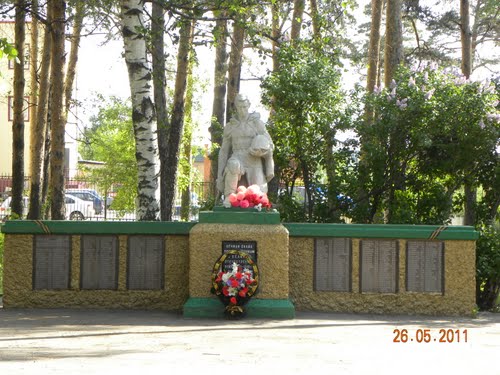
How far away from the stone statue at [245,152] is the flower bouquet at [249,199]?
0.46 metres

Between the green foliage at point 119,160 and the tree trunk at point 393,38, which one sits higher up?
the tree trunk at point 393,38

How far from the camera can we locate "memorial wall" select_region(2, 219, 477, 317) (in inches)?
514

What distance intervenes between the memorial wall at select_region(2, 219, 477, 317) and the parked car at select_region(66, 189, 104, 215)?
24.8 meters

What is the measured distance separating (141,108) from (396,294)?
16.6 ft

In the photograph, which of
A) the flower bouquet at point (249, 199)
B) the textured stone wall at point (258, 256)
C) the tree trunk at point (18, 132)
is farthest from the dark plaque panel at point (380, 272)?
the tree trunk at point (18, 132)

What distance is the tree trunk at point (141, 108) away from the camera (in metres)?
14.7

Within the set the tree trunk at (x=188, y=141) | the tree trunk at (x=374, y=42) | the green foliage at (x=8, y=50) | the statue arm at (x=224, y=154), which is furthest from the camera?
the tree trunk at (x=188, y=141)

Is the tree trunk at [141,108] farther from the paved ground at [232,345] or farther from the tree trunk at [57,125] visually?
the tree trunk at [57,125]

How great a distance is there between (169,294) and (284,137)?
4777 mm

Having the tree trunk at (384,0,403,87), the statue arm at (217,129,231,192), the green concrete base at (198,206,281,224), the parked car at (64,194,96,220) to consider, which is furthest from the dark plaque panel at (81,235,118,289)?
the parked car at (64,194,96,220)

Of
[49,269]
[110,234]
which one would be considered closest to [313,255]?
[110,234]

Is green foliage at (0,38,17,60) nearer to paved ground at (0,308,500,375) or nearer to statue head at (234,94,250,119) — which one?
paved ground at (0,308,500,375)

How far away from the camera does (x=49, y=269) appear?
43.0ft

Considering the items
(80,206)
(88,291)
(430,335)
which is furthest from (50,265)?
(80,206)
